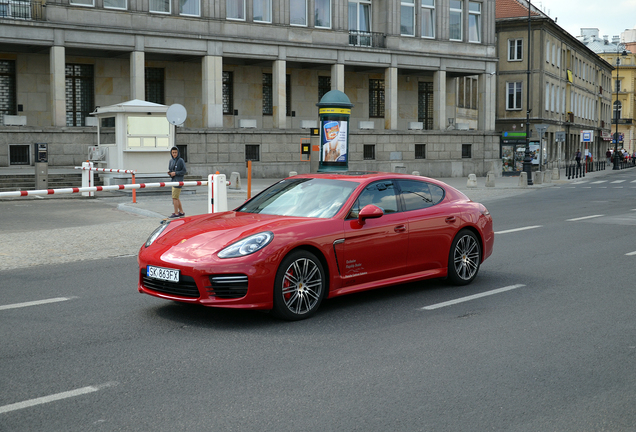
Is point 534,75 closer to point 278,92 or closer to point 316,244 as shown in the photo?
point 278,92

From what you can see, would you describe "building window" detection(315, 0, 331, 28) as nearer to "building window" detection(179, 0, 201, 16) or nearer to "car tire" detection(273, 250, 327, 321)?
"building window" detection(179, 0, 201, 16)

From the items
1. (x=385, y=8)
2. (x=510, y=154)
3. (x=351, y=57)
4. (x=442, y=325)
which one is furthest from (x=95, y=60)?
(x=442, y=325)

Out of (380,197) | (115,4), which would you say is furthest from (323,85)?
(380,197)

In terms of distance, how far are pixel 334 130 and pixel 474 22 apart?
27275mm

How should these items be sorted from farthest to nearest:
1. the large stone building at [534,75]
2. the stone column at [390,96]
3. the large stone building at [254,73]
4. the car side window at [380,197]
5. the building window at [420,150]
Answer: the large stone building at [534,75] → the building window at [420,150] → the stone column at [390,96] → the large stone building at [254,73] → the car side window at [380,197]

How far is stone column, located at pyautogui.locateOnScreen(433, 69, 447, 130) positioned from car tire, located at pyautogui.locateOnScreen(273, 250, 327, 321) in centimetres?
4014

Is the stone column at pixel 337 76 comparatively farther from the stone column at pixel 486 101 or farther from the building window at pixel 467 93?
the building window at pixel 467 93

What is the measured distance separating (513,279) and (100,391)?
6.10 m

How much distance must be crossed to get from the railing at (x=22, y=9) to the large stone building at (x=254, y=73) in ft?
0.16

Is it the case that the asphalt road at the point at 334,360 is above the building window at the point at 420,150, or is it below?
below

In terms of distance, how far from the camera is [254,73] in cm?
4303

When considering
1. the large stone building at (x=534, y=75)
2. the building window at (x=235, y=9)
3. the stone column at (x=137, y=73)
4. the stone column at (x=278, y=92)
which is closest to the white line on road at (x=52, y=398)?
the stone column at (x=137, y=73)

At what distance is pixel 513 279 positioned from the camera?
31.8 feet

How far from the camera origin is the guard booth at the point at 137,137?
26.7 m
